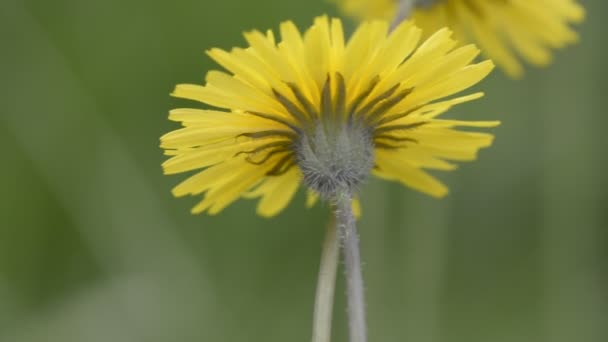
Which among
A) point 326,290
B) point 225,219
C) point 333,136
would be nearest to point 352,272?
point 326,290

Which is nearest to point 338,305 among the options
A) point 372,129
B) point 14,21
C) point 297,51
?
point 14,21

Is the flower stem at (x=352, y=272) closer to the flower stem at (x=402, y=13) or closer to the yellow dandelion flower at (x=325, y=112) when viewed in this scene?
the yellow dandelion flower at (x=325, y=112)

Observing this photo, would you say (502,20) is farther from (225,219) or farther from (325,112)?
(225,219)

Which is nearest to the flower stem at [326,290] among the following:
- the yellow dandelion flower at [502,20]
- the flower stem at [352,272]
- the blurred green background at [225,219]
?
the flower stem at [352,272]

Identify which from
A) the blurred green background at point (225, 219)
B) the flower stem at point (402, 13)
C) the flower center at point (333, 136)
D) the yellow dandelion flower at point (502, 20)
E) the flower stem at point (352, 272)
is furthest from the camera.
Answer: the blurred green background at point (225, 219)

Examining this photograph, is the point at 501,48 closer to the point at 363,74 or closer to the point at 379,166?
the point at 379,166

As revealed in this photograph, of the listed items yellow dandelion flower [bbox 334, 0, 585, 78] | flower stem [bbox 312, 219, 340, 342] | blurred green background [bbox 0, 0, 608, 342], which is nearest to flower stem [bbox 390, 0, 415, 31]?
yellow dandelion flower [bbox 334, 0, 585, 78]
